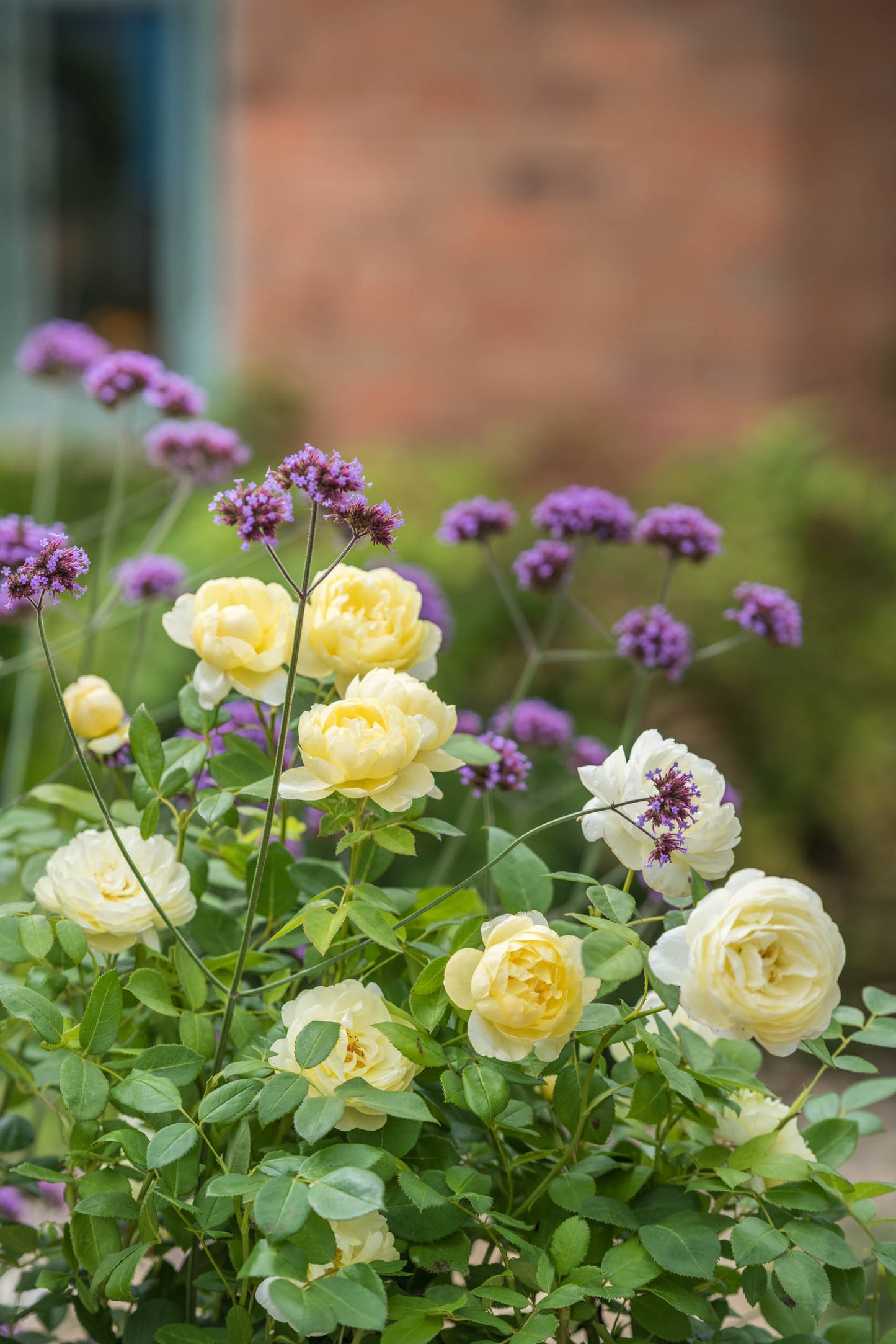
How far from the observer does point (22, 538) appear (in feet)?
3.14

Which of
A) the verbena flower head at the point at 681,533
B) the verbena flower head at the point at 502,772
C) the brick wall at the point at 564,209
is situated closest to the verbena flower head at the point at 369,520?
the verbena flower head at the point at 502,772

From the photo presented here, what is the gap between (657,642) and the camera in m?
0.99

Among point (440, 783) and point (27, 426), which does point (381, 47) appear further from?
point (440, 783)

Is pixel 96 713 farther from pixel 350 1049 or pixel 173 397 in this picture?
pixel 173 397

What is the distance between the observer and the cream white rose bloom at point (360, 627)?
2.38ft

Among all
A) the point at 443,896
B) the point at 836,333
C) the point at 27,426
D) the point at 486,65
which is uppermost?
the point at 486,65

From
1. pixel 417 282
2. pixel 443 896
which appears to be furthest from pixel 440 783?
pixel 417 282

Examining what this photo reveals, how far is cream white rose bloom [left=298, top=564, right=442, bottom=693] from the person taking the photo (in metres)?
0.73

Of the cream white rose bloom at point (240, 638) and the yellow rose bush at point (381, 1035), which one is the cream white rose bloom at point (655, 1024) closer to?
the yellow rose bush at point (381, 1035)

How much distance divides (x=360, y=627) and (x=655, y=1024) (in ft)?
0.89

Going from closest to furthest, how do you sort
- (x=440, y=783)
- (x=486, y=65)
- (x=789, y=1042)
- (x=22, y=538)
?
(x=789, y=1042) < (x=22, y=538) < (x=440, y=783) < (x=486, y=65)

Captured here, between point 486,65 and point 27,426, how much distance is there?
174cm

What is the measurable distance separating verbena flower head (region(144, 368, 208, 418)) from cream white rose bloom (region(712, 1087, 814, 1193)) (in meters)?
0.74

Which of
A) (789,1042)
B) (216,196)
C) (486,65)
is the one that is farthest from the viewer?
(216,196)
